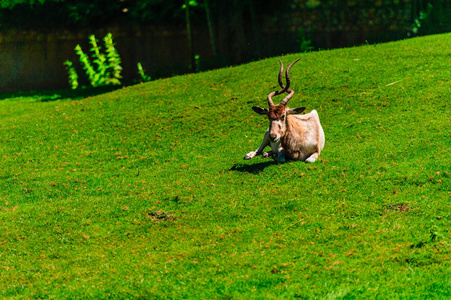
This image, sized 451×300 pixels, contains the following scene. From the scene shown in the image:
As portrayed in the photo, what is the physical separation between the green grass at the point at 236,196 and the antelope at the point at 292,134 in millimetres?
256

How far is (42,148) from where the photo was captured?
1532cm

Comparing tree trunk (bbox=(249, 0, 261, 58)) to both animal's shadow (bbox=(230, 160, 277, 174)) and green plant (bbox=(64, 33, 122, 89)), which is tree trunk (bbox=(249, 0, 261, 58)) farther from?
animal's shadow (bbox=(230, 160, 277, 174))

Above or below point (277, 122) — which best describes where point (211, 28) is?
above

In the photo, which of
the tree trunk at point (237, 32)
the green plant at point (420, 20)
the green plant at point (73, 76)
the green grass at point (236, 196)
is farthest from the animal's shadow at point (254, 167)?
the green plant at point (73, 76)

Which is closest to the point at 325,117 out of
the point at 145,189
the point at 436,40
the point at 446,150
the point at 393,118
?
the point at 393,118

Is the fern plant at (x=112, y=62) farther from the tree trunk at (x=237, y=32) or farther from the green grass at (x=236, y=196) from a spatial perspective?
the green grass at (x=236, y=196)

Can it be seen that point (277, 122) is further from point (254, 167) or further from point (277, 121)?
point (254, 167)

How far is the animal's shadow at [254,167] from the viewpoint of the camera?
35.9ft

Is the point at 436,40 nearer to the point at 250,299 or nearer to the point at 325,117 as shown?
the point at 325,117

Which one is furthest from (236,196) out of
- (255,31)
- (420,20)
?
(420,20)

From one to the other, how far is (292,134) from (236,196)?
178cm

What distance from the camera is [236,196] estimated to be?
386 inches

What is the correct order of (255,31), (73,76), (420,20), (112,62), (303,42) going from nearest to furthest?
(420,20), (112,62), (303,42), (73,76), (255,31)

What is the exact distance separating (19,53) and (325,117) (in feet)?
59.1
